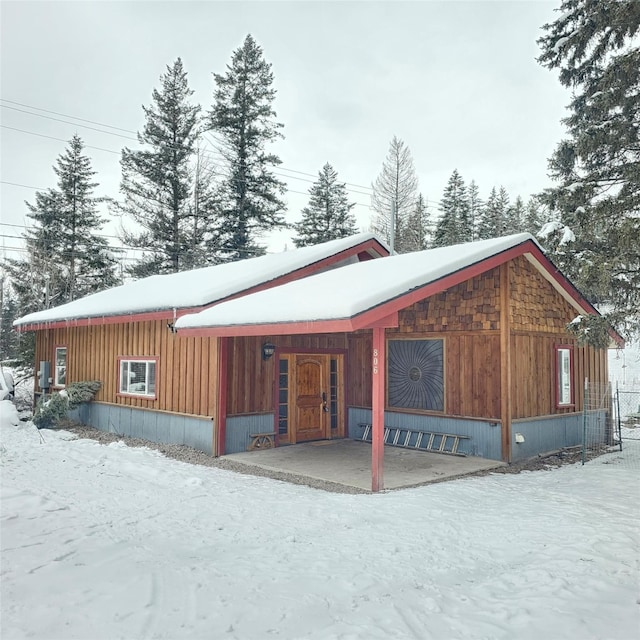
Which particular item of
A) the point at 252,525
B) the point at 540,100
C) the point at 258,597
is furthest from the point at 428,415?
the point at 540,100

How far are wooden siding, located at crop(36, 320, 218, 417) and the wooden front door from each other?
6.16 feet

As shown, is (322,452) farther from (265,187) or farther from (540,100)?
(265,187)

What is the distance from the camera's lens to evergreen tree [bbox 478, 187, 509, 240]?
113 ft

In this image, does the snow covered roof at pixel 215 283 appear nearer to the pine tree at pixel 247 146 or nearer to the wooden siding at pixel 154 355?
the wooden siding at pixel 154 355

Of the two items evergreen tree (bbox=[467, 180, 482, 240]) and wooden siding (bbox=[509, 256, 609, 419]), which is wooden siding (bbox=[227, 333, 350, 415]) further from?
evergreen tree (bbox=[467, 180, 482, 240])

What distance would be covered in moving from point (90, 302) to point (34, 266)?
12.7m

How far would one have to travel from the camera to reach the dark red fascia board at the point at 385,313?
6.21 metres

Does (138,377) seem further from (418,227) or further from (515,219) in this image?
(515,219)

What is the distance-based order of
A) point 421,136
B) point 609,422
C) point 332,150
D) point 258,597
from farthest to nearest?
point 332,150 < point 421,136 < point 609,422 < point 258,597

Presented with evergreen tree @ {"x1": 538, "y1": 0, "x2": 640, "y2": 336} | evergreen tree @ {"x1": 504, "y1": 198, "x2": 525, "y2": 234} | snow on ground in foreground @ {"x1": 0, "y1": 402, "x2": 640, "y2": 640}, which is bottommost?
snow on ground in foreground @ {"x1": 0, "y1": 402, "x2": 640, "y2": 640}

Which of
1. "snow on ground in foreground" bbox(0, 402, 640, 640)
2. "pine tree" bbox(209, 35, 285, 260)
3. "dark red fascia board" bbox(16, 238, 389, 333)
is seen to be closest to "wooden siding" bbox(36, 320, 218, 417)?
"dark red fascia board" bbox(16, 238, 389, 333)

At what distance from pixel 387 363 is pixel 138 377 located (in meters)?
5.34

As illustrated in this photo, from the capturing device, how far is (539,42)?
1214cm

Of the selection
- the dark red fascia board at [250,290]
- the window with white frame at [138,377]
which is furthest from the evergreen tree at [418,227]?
the window with white frame at [138,377]
